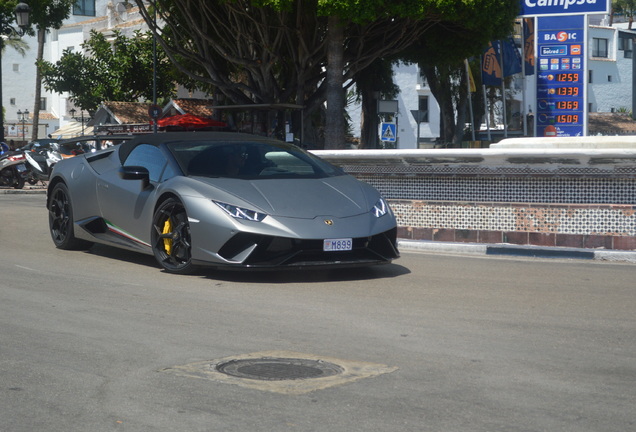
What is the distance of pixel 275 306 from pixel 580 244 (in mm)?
5095

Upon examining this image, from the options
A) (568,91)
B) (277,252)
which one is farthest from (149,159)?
(568,91)

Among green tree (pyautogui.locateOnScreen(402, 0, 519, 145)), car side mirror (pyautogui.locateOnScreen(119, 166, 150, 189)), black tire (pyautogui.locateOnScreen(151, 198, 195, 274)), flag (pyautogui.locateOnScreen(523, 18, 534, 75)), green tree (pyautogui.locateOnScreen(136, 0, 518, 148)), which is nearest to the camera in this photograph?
black tire (pyautogui.locateOnScreen(151, 198, 195, 274))

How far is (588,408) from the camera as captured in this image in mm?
4684

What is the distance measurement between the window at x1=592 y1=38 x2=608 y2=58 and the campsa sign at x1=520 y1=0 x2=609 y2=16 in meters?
56.3

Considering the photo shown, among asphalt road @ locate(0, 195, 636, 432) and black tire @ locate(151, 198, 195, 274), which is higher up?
black tire @ locate(151, 198, 195, 274)

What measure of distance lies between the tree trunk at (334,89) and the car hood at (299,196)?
75.3ft

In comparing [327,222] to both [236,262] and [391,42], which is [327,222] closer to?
[236,262]

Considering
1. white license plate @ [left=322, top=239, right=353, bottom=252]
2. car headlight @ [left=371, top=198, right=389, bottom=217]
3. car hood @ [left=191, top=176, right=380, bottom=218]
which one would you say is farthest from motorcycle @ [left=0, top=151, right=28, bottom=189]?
white license plate @ [left=322, top=239, right=353, bottom=252]

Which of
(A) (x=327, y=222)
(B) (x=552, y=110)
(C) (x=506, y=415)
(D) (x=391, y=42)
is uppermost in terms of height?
(D) (x=391, y=42)

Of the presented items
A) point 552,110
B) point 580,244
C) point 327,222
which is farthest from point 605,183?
point 552,110

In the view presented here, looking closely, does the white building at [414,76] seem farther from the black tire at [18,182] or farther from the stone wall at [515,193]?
the stone wall at [515,193]

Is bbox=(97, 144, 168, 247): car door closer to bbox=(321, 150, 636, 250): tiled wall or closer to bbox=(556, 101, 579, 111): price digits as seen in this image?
bbox=(321, 150, 636, 250): tiled wall

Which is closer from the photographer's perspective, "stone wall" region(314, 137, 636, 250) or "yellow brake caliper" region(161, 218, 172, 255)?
"yellow brake caliper" region(161, 218, 172, 255)

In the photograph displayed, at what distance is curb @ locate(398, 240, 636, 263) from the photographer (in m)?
11.0
